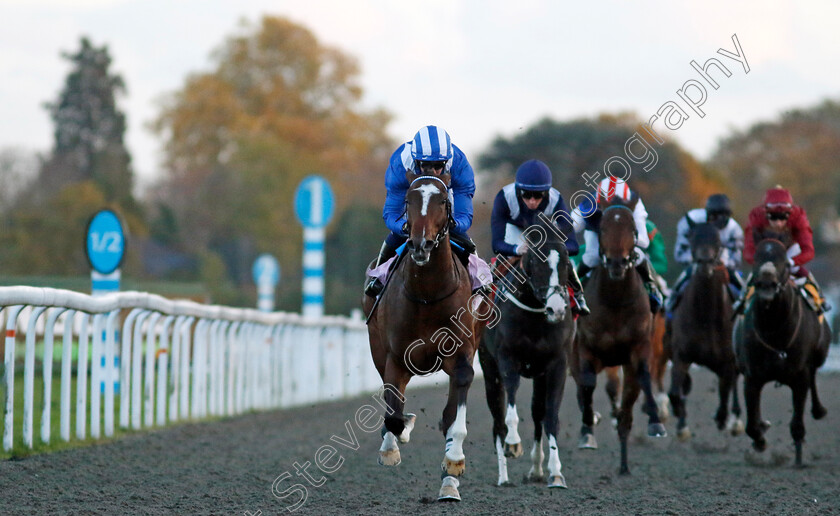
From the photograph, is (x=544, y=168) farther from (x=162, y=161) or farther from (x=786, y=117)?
(x=786, y=117)

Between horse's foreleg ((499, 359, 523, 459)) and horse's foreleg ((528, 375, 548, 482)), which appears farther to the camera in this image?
horse's foreleg ((528, 375, 548, 482))

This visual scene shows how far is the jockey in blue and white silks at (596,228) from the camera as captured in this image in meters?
8.65

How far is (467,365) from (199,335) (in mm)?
5250

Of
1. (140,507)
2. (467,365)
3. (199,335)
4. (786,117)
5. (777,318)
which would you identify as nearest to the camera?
(140,507)

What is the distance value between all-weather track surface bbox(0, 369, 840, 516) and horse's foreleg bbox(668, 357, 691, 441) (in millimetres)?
151

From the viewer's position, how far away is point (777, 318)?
8.73 meters

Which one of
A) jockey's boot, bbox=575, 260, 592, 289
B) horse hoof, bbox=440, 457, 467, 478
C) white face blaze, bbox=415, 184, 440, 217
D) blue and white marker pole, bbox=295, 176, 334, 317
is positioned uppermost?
blue and white marker pole, bbox=295, 176, 334, 317

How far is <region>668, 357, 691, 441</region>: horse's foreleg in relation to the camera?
32.4 ft

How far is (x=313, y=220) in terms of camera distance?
695 inches

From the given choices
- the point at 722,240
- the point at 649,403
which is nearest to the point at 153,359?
the point at 649,403

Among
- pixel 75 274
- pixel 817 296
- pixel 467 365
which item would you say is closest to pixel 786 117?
pixel 75 274

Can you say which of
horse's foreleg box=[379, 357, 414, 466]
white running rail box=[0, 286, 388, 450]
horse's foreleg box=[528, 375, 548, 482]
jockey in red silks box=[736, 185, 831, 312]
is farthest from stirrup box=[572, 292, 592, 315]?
white running rail box=[0, 286, 388, 450]

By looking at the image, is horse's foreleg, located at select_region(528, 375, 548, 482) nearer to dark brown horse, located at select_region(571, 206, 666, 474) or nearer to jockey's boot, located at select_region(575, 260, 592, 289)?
dark brown horse, located at select_region(571, 206, 666, 474)

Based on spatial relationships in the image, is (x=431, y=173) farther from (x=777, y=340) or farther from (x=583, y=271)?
(x=777, y=340)
